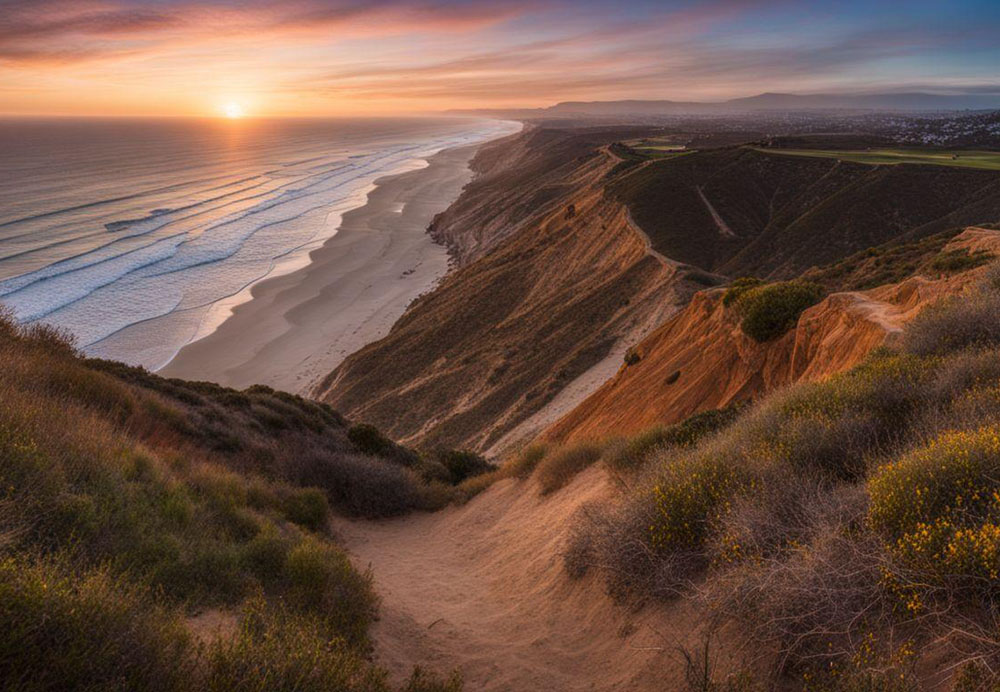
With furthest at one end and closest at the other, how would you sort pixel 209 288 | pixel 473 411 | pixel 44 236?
pixel 44 236 < pixel 209 288 < pixel 473 411

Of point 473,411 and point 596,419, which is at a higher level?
point 596,419

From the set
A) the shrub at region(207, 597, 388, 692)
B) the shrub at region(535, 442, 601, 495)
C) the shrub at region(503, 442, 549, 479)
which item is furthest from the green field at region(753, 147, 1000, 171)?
the shrub at region(207, 597, 388, 692)

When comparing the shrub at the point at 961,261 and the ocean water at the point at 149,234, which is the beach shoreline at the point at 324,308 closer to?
the ocean water at the point at 149,234

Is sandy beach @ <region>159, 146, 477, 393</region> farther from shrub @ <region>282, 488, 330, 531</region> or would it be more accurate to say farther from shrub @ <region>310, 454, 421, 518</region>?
shrub @ <region>282, 488, 330, 531</region>

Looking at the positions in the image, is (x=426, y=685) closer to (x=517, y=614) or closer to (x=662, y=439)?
(x=517, y=614)

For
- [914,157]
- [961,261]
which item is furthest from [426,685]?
[914,157]

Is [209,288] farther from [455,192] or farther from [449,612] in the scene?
[455,192]

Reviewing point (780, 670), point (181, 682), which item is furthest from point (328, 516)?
point (780, 670)

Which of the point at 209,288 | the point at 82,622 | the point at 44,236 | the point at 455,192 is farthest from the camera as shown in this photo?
the point at 455,192
